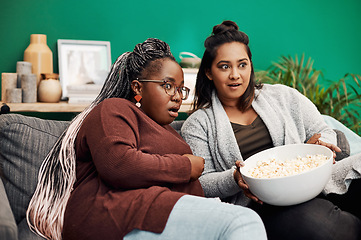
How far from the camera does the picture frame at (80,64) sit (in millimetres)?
2744

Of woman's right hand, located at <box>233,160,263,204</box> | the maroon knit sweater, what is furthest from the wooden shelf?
woman's right hand, located at <box>233,160,263,204</box>

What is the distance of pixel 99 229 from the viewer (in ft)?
3.92

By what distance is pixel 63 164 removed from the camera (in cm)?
144

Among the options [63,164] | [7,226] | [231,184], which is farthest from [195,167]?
[7,226]

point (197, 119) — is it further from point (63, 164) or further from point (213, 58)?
point (63, 164)

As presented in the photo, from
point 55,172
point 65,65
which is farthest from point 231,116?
point 65,65

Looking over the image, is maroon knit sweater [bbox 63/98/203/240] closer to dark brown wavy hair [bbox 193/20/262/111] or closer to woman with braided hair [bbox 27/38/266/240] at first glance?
woman with braided hair [bbox 27/38/266/240]

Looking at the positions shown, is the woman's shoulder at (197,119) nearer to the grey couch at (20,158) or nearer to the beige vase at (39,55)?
the grey couch at (20,158)

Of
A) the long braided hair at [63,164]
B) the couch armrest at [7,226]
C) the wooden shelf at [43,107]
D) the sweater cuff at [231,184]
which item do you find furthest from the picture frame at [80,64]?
the couch armrest at [7,226]

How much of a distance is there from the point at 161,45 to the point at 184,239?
2.50 feet

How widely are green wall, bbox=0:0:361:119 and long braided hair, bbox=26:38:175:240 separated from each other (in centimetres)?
143

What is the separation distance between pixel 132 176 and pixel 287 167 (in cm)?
55

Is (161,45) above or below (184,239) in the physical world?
above

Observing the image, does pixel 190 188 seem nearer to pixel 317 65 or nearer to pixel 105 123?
pixel 105 123
